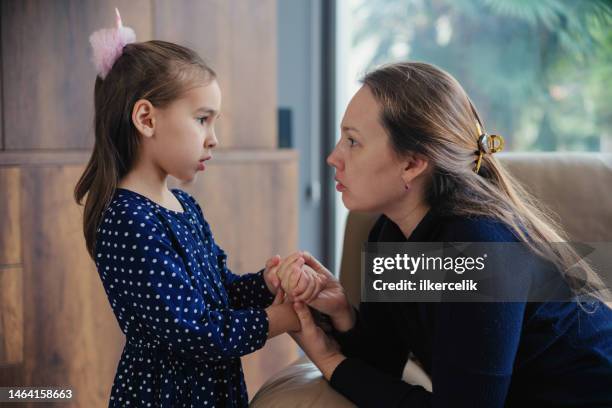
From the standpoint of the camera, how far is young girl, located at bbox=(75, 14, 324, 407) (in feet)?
4.14

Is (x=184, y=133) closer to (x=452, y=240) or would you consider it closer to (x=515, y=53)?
(x=452, y=240)

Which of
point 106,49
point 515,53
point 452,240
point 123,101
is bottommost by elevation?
point 452,240

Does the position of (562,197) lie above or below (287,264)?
above

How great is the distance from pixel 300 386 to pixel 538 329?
452 millimetres

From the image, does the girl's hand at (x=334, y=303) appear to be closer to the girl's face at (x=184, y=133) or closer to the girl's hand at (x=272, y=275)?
the girl's hand at (x=272, y=275)

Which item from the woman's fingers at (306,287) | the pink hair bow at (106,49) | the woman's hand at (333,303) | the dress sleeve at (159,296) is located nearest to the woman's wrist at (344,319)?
the woman's hand at (333,303)

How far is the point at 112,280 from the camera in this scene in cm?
128

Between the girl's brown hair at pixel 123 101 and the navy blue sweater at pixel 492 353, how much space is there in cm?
54

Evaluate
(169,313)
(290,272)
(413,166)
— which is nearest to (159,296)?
(169,313)

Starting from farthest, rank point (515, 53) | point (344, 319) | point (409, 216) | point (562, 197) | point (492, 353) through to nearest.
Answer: point (515, 53)
point (562, 197)
point (344, 319)
point (409, 216)
point (492, 353)

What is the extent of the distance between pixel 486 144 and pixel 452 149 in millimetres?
76

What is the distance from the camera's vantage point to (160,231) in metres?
1.29

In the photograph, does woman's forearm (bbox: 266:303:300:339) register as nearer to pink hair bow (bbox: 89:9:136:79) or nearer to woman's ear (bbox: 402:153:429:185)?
woman's ear (bbox: 402:153:429:185)

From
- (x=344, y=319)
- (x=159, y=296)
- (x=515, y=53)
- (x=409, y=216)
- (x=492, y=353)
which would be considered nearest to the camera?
(x=492, y=353)
